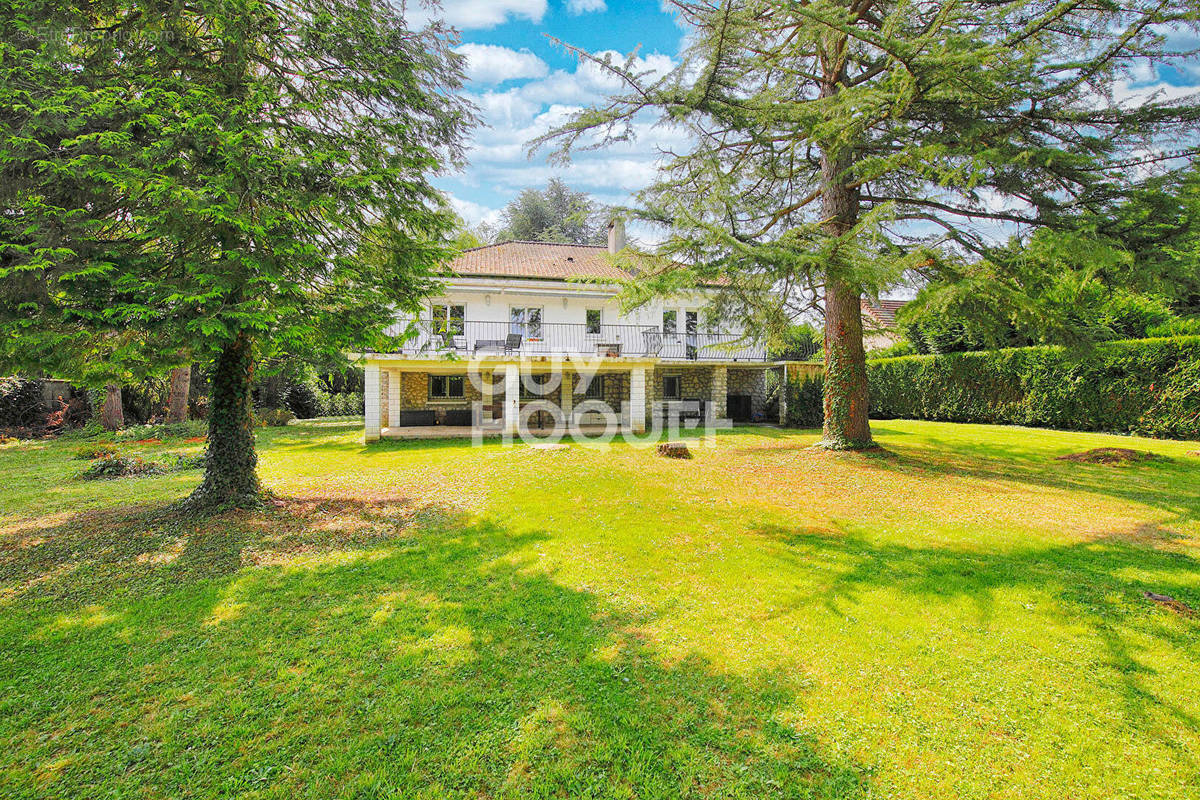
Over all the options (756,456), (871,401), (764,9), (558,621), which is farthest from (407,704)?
(871,401)

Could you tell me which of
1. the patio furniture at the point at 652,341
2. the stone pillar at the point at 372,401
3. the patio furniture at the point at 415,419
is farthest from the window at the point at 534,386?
the stone pillar at the point at 372,401

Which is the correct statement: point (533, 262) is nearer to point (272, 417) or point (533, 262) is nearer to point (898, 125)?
point (272, 417)

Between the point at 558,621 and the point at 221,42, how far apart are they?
7.74 metres

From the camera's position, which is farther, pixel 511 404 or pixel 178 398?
pixel 178 398

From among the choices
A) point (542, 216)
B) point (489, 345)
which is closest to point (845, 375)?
point (489, 345)

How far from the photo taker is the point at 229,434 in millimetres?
6605

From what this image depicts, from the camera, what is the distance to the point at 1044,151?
6.49 meters

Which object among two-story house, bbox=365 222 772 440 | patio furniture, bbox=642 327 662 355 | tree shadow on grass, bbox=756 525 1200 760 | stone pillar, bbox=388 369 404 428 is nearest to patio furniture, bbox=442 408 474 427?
two-story house, bbox=365 222 772 440

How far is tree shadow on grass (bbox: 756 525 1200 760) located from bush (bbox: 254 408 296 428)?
21092 mm

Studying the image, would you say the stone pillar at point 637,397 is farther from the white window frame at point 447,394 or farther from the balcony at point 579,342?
the white window frame at point 447,394

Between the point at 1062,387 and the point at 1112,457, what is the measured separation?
5.55 meters

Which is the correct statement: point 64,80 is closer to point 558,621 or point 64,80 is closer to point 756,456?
point 558,621

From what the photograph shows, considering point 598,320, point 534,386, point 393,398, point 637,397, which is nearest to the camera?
point 637,397

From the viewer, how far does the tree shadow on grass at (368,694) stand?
8.04ft
